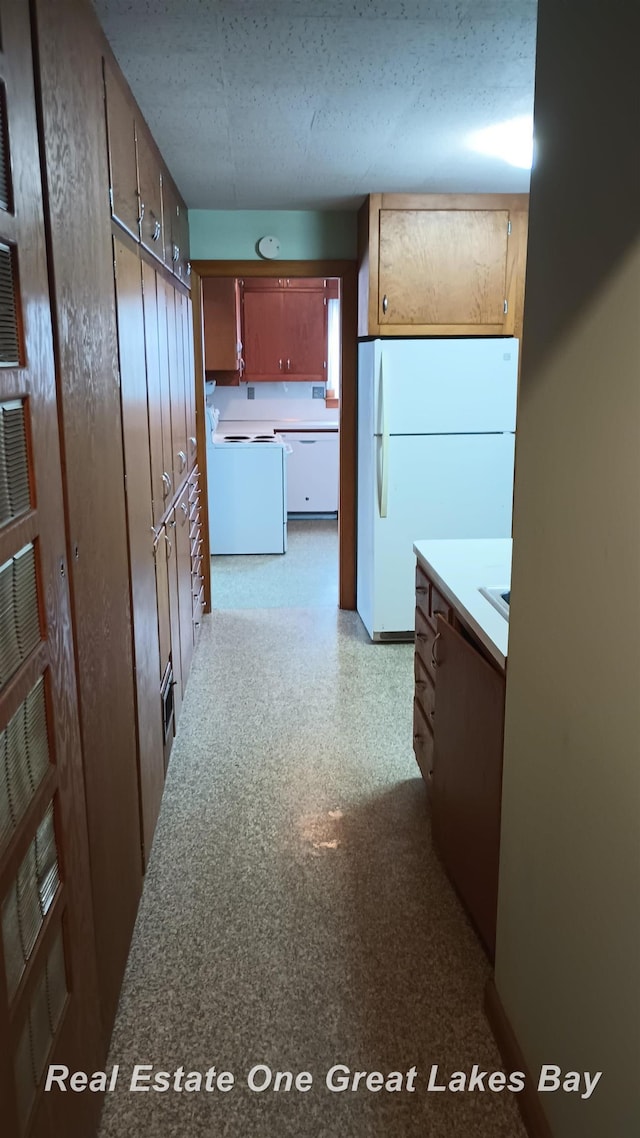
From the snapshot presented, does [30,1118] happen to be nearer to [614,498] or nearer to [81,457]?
[81,457]

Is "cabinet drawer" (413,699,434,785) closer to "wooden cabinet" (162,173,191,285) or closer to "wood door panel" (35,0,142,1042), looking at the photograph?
"wood door panel" (35,0,142,1042)

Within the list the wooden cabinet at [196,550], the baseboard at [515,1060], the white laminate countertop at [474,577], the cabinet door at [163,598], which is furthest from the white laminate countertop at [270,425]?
the baseboard at [515,1060]

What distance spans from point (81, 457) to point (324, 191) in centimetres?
283

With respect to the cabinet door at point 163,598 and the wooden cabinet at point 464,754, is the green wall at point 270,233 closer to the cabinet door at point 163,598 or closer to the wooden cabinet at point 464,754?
the cabinet door at point 163,598

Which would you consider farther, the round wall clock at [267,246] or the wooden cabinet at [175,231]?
the round wall clock at [267,246]

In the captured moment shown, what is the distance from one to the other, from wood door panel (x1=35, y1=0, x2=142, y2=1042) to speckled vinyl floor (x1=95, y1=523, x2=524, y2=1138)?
7.6 inches

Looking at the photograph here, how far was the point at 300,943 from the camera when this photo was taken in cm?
210

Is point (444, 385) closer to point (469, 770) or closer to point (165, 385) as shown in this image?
point (165, 385)

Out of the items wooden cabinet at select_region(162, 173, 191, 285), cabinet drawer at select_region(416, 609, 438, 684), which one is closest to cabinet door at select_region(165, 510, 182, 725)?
cabinet drawer at select_region(416, 609, 438, 684)

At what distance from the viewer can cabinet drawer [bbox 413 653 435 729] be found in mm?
2525

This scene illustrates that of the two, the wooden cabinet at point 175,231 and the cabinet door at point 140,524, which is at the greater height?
the wooden cabinet at point 175,231

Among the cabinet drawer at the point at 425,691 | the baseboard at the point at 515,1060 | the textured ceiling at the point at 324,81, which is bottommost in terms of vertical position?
the baseboard at the point at 515,1060

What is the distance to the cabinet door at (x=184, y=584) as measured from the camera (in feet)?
11.2

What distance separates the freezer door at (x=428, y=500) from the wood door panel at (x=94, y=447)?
7.48 feet
